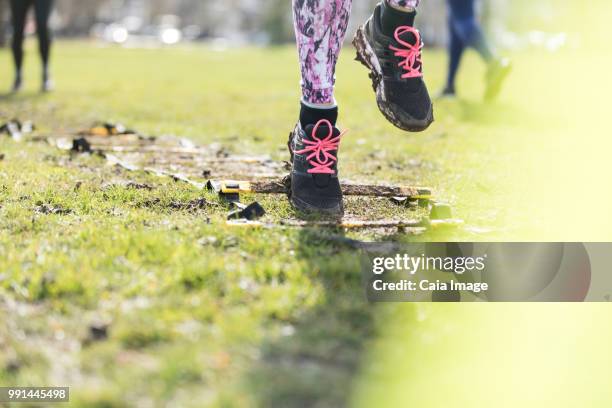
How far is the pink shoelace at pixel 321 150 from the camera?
3.98 metres

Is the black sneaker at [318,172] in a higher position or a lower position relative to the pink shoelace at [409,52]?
lower

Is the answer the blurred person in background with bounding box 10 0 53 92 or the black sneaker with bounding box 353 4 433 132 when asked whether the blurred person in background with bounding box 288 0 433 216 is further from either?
the blurred person in background with bounding box 10 0 53 92

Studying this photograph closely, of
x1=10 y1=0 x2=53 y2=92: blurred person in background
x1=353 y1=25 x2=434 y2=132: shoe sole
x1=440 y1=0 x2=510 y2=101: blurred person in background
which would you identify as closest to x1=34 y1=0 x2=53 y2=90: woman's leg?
x1=10 y1=0 x2=53 y2=92: blurred person in background

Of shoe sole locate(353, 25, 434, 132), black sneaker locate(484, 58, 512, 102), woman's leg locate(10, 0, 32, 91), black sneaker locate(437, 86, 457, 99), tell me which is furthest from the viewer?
woman's leg locate(10, 0, 32, 91)

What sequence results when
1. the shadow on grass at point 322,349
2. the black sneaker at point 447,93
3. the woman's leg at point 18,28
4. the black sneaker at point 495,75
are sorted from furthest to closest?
the woman's leg at point 18,28
the black sneaker at point 447,93
the black sneaker at point 495,75
the shadow on grass at point 322,349

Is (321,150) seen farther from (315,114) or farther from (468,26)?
(468,26)

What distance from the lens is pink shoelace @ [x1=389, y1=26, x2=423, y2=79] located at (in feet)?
13.1

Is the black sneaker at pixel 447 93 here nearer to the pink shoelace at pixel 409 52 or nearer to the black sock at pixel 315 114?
the pink shoelace at pixel 409 52

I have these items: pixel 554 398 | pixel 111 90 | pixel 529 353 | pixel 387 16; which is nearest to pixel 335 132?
pixel 387 16

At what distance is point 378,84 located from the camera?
4.18m

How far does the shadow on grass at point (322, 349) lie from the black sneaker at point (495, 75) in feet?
24.4

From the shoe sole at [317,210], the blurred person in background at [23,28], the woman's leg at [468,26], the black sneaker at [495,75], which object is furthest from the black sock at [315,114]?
the blurred person in background at [23,28]

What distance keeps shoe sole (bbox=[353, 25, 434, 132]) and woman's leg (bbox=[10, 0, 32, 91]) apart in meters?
8.90

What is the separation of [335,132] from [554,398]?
212cm
